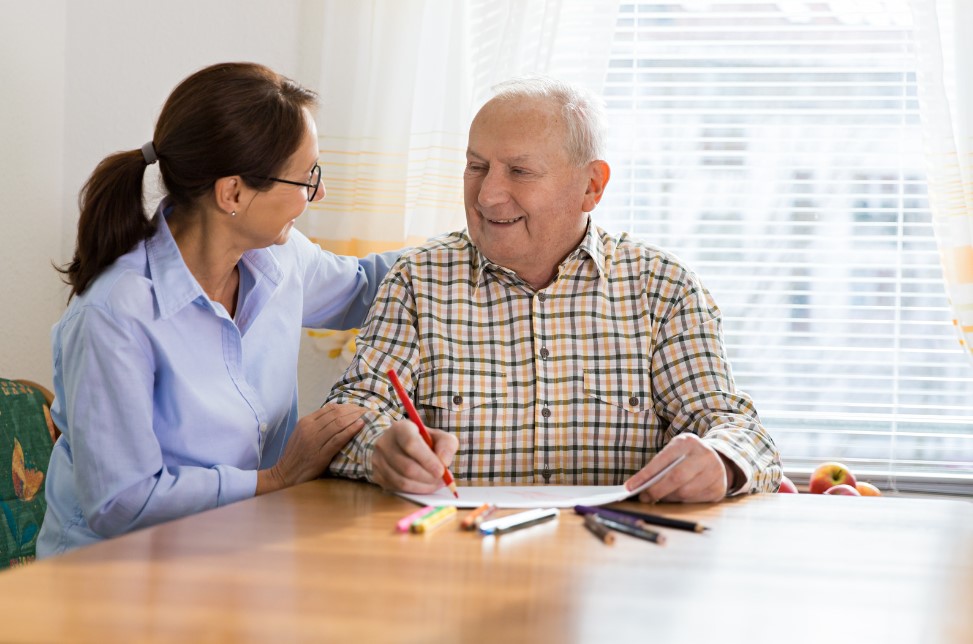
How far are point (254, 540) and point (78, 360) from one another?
0.57 m

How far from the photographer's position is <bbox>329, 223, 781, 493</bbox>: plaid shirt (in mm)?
1823

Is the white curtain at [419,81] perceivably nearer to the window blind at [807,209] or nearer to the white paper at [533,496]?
the window blind at [807,209]

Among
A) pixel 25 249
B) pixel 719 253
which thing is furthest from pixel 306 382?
pixel 719 253

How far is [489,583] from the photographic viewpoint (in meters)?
1.05

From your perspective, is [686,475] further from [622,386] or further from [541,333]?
[541,333]

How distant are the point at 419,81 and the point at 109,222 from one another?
1.00 metres

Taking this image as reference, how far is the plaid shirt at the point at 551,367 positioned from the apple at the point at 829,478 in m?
0.64

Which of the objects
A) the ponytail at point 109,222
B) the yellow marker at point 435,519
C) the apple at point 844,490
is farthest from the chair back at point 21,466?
the apple at point 844,490

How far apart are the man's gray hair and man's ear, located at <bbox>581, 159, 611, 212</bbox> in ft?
0.05

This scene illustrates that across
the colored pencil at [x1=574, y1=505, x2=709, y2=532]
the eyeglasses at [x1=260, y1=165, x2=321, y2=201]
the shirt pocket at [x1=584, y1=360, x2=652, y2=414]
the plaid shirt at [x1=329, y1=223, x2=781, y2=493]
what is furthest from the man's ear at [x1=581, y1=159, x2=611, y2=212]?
the colored pencil at [x1=574, y1=505, x2=709, y2=532]

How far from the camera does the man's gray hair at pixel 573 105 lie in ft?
6.23

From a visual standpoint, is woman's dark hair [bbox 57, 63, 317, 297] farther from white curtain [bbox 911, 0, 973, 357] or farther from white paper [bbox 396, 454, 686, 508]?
white curtain [bbox 911, 0, 973, 357]

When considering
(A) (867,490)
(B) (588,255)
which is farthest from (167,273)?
(A) (867,490)

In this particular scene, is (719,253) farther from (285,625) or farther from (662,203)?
(285,625)
